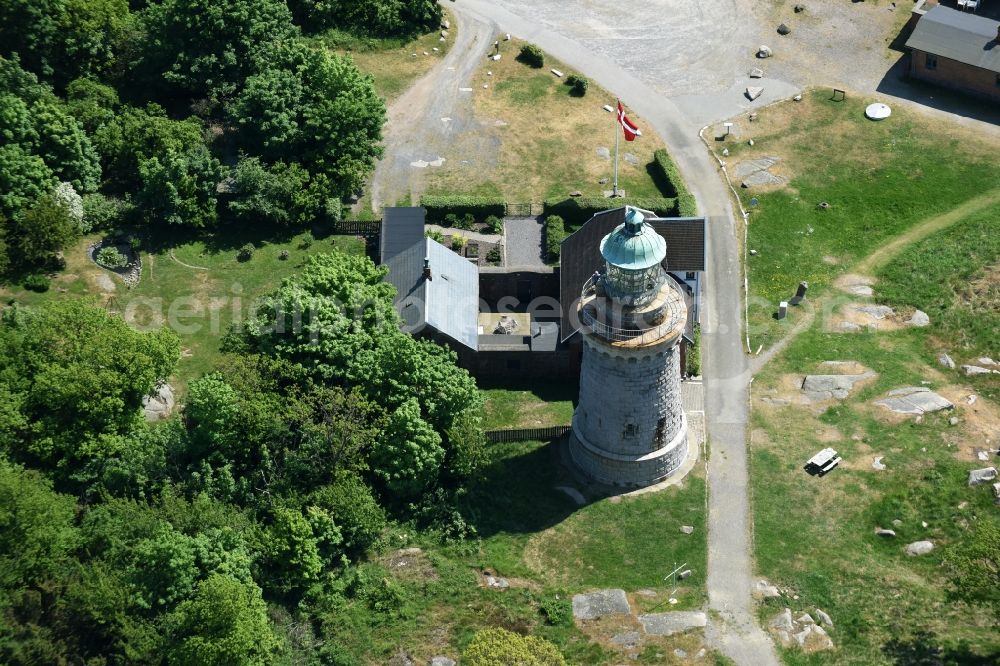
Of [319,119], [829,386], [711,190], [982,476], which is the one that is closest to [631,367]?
[829,386]

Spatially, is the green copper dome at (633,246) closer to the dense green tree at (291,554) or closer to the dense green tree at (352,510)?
the dense green tree at (352,510)

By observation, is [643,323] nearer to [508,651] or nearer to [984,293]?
[508,651]

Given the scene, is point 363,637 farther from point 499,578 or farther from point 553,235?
point 553,235

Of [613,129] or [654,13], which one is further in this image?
[654,13]

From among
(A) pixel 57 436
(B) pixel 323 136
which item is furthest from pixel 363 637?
(B) pixel 323 136

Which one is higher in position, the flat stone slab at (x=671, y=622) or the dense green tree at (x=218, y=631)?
the dense green tree at (x=218, y=631)

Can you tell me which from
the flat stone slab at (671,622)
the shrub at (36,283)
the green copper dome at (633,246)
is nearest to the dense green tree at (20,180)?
the shrub at (36,283)
